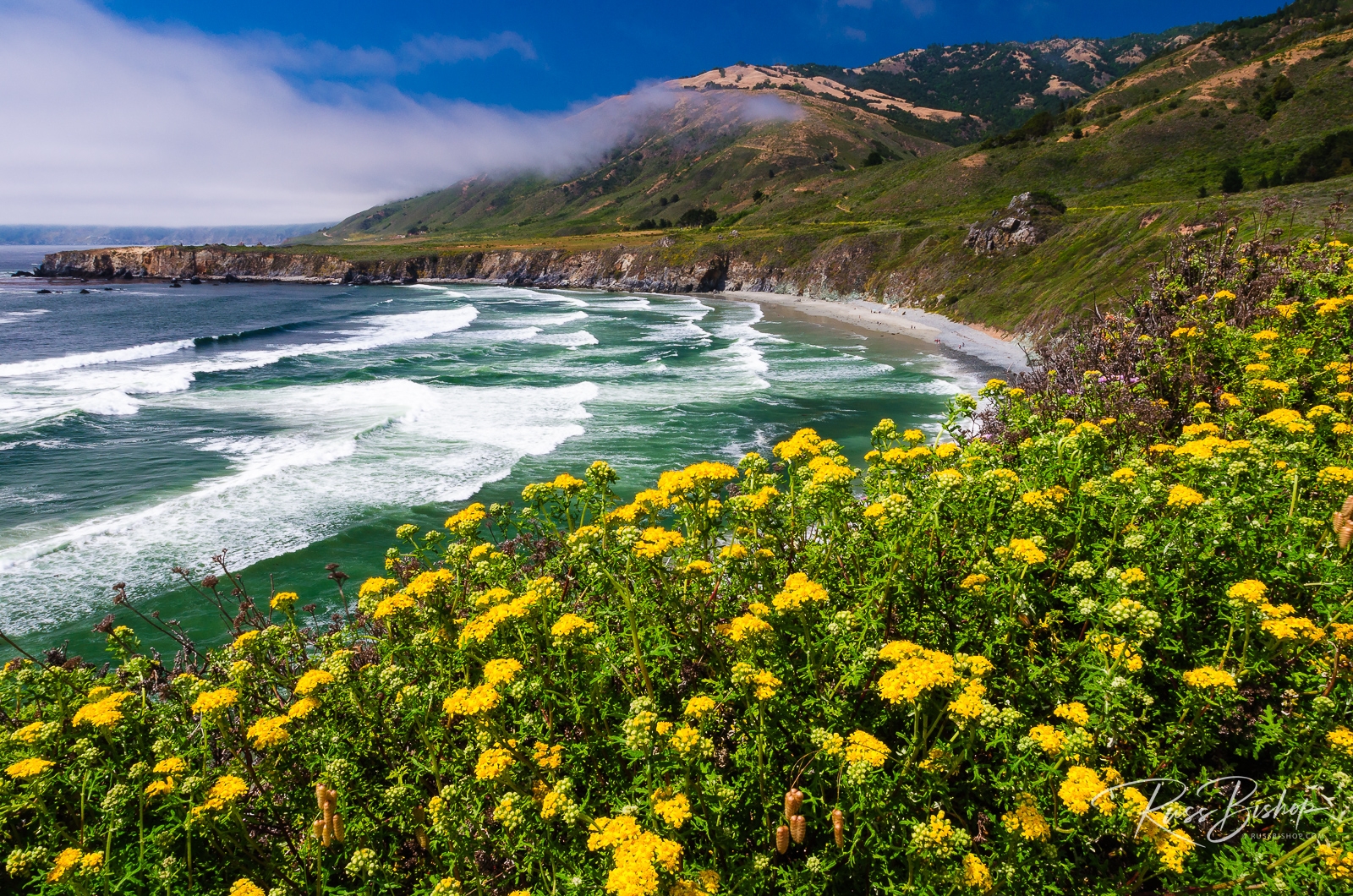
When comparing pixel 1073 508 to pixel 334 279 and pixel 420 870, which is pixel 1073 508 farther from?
pixel 334 279

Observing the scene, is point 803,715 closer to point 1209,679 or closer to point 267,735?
point 1209,679

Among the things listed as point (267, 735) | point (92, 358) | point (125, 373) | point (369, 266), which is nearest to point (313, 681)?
point (267, 735)

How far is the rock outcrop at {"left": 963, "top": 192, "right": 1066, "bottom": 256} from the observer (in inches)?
2287

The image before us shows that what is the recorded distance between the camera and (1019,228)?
59.2 meters

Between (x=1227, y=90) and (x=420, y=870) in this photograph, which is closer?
(x=420, y=870)

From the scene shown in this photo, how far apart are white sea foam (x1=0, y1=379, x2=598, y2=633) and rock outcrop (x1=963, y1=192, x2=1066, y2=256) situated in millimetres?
50210

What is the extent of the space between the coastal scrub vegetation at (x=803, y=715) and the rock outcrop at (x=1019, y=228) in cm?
6285

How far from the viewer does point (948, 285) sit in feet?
200

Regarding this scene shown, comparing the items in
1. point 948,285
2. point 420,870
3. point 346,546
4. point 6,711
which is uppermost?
point 948,285

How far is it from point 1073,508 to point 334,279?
15706cm

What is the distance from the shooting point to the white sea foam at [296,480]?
542 inches

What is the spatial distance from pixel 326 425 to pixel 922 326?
158 feet

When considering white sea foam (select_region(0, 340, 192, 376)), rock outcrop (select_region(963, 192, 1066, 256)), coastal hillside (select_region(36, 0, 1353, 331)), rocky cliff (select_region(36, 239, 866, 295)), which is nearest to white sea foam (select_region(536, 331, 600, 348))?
white sea foam (select_region(0, 340, 192, 376))

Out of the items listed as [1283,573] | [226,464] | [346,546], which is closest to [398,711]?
[1283,573]
